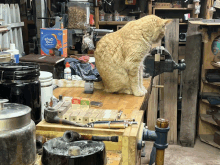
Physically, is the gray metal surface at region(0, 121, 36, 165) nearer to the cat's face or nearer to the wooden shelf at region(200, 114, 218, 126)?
the cat's face

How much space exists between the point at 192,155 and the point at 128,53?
7.04ft

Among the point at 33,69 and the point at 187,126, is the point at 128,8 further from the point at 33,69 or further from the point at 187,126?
the point at 33,69

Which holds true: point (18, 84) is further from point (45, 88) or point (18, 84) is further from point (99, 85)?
point (99, 85)

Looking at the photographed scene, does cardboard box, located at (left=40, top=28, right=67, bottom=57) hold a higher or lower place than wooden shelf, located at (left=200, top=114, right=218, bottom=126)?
higher

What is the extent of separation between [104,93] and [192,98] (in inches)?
74.7

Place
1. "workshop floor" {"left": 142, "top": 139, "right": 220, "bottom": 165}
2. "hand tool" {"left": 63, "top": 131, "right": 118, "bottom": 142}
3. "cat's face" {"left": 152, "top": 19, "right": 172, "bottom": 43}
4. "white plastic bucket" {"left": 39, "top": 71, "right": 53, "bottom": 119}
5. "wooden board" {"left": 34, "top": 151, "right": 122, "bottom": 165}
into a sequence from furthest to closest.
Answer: "workshop floor" {"left": 142, "top": 139, "right": 220, "bottom": 165}, "cat's face" {"left": 152, "top": 19, "right": 172, "bottom": 43}, "white plastic bucket" {"left": 39, "top": 71, "right": 53, "bottom": 119}, "wooden board" {"left": 34, "top": 151, "right": 122, "bottom": 165}, "hand tool" {"left": 63, "top": 131, "right": 118, "bottom": 142}

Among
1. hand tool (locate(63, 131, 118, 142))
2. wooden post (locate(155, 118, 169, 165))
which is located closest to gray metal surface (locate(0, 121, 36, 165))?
hand tool (locate(63, 131, 118, 142))

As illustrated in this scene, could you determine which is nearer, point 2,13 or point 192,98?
point 2,13

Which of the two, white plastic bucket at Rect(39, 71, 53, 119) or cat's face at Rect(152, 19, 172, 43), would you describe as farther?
cat's face at Rect(152, 19, 172, 43)

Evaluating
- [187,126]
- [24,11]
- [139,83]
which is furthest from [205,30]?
[24,11]

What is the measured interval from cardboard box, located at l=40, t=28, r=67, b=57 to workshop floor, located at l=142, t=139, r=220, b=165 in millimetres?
1810

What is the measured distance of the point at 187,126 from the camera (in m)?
3.98

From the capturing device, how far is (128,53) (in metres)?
2.32

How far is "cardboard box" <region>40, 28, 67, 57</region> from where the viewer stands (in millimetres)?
3113
